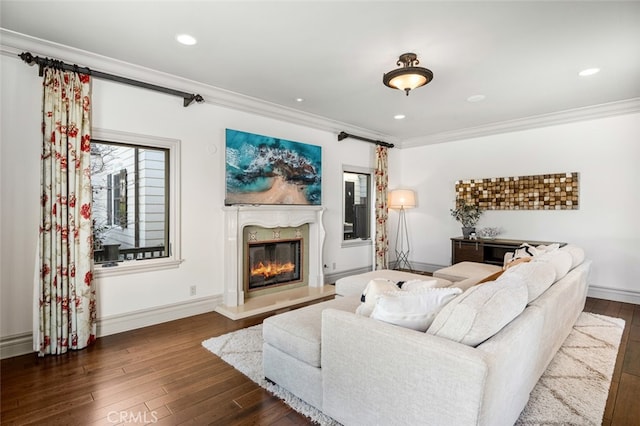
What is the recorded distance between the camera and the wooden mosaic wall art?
484cm

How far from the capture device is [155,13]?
2.44 meters

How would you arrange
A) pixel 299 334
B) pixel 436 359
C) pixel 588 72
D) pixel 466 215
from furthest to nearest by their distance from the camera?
1. pixel 466 215
2. pixel 588 72
3. pixel 299 334
4. pixel 436 359

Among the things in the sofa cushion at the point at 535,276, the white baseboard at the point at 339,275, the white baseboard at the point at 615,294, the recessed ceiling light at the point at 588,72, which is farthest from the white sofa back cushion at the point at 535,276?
the white baseboard at the point at 339,275

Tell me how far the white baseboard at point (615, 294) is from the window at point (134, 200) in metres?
5.76

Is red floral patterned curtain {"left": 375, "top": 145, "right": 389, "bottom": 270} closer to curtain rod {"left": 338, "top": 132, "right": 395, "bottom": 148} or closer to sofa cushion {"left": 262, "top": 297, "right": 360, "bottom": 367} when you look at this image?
curtain rod {"left": 338, "top": 132, "right": 395, "bottom": 148}

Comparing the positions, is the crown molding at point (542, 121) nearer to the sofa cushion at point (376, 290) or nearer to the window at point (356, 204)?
the window at point (356, 204)

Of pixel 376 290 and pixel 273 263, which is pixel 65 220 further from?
pixel 376 290

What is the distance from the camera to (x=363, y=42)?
9.26ft

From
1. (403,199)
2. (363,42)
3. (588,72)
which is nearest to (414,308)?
(363,42)

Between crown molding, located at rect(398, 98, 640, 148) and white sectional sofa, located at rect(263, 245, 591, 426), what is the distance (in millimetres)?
3744

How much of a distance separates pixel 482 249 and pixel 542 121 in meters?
2.18

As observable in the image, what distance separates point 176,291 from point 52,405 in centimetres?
166

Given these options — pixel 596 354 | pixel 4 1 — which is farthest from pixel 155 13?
pixel 596 354

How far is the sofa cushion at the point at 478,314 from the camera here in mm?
1484
